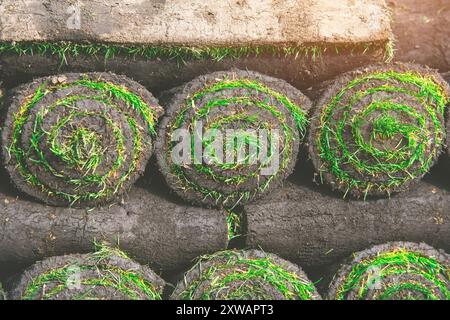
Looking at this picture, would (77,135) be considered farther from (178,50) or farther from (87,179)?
(178,50)

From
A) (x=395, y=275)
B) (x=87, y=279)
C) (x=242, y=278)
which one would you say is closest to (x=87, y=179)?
(x=87, y=279)

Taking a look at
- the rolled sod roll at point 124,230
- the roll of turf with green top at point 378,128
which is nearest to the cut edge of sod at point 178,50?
the roll of turf with green top at point 378,128

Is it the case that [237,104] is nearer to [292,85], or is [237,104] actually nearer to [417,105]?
[292,85]

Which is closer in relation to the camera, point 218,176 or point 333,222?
point 218,176

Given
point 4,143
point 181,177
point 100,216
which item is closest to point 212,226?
point 181,177

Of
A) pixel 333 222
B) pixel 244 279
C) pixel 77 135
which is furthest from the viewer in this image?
pixel 333 222

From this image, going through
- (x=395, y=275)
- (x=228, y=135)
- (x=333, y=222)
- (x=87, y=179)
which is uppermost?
(x=228, y=135)

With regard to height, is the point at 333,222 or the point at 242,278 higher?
the point at 333,222
